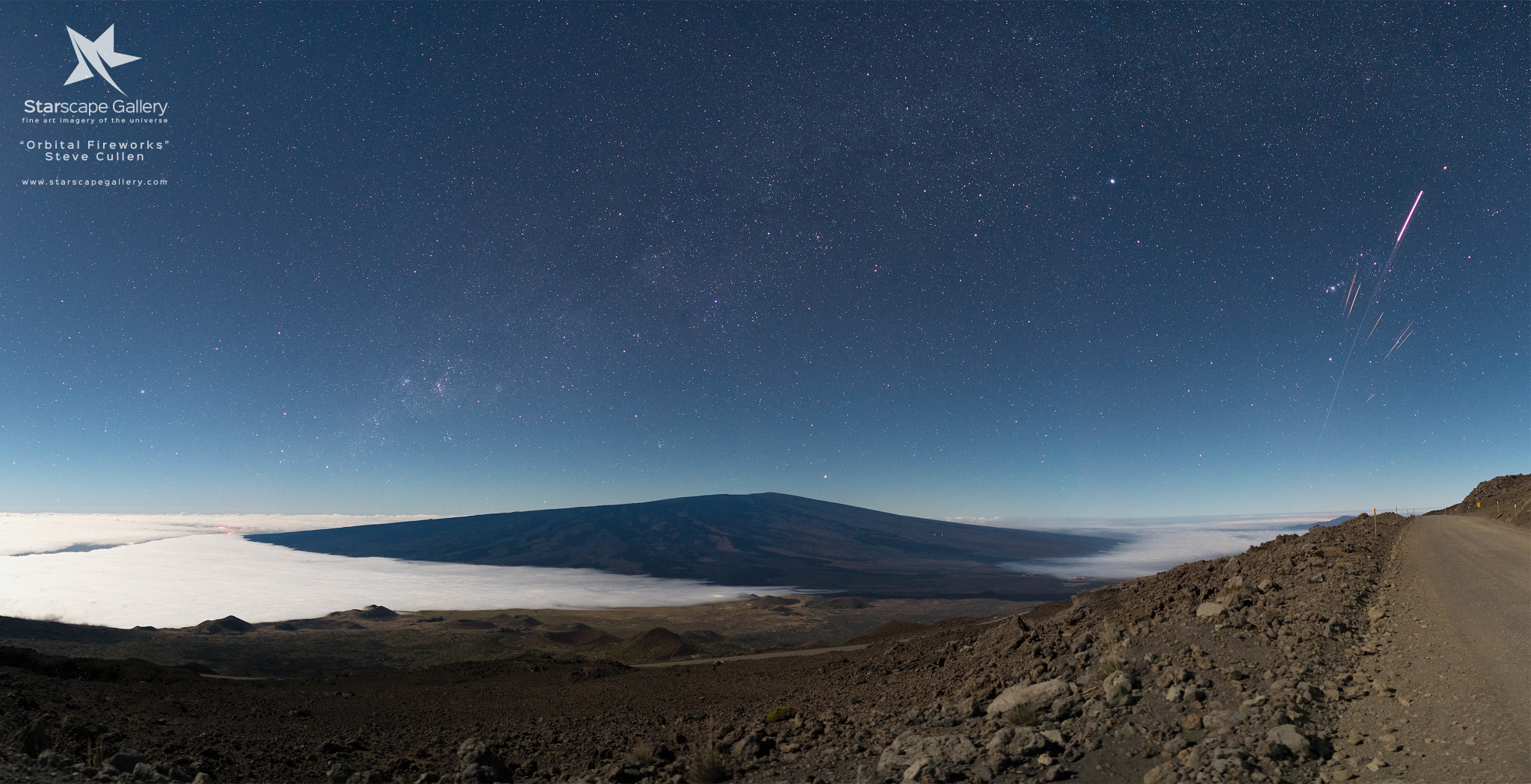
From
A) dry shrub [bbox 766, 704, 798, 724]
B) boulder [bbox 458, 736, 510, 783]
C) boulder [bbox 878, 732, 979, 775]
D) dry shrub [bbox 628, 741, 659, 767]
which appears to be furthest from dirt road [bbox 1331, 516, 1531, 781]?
boulder [bbox 458, 736, 510, 783]

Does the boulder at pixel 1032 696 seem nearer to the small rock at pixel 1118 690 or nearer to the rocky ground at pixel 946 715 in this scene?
the rocky ground at pixel 946 715

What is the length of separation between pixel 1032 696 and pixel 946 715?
5.19 feet

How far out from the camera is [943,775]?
726 centimetres

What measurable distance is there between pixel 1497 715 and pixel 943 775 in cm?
593

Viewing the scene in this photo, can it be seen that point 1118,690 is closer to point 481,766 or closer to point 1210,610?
point 1210,610

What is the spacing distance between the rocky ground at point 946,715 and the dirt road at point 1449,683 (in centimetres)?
7

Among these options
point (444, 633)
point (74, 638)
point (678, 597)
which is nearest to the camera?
point (74, 638)

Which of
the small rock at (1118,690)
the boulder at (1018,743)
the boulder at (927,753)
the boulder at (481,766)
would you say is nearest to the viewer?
the boulder at (1018,743)

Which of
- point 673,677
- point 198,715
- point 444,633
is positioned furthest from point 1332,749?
point 444,633

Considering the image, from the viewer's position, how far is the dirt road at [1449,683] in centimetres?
581

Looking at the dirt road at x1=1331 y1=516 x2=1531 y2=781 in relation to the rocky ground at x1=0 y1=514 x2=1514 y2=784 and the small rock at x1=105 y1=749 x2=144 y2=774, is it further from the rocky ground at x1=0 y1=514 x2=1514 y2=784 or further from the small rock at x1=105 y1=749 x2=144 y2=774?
the small rock at x1=105 y1=749 x2=144 y2=774

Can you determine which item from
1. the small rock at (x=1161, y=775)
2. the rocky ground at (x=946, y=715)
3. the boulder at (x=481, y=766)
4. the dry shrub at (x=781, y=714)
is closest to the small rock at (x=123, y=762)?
the rocky ground at (x=946, y=715)

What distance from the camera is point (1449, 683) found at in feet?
24.2

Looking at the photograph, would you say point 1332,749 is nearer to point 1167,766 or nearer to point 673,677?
point 1167,766
